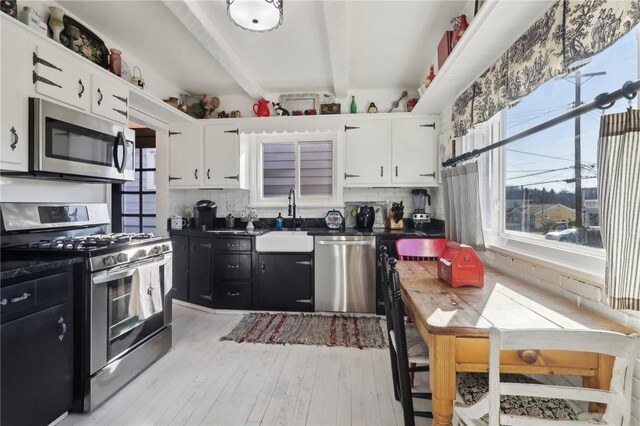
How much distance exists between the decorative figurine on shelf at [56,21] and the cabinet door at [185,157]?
1.67 meters

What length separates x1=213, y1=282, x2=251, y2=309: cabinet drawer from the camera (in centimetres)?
335

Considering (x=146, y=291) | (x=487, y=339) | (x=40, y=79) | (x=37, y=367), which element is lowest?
(x=37, y=367)

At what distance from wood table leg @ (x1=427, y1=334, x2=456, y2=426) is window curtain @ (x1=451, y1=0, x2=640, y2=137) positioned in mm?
1266

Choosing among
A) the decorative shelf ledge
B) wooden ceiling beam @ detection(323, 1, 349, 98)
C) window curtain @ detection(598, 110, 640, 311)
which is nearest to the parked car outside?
window curtain @ detection(598, 110, 640, 311)

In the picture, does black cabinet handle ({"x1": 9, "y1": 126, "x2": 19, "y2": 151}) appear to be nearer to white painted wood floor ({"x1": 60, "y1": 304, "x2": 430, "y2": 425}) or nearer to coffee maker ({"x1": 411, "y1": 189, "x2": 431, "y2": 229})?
white painted wood floor ({"x1": 60, "y1": 304, "x2": 430, "y2": 425})

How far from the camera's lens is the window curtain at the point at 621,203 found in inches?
38.9

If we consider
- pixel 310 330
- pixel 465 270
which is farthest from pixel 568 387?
pixel 310 330

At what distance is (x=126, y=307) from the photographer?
2.02m

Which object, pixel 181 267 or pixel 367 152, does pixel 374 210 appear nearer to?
pixel 367 152

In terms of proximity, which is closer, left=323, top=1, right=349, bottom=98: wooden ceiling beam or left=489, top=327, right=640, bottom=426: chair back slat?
left=489, top=327, right=640, bottom=426: chair back slat

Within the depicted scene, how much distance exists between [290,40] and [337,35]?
54cm

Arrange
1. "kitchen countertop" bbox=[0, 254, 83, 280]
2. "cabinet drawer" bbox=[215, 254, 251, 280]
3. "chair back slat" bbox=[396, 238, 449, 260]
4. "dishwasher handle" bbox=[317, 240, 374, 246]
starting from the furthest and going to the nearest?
"cabinet drawer" bbox=[215, 254, 251, 280], "dishwasher handle" bbox=[317, 240, 374, 246], "chair back slat" bbox=[396, 238, 449, 260], "kitchen countertop" bbox=[0, 254, 83, 280]

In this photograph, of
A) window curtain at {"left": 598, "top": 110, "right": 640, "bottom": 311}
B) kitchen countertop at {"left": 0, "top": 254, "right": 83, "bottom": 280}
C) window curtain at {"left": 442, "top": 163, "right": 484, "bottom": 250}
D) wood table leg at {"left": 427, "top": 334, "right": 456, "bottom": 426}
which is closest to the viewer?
window curtain at {"left": 598, "top": 110, "right": 640, "bottom": 311}

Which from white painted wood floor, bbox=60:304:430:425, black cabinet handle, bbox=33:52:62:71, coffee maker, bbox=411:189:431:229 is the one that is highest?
black cabinet handle, bbox=33:52:62:71
